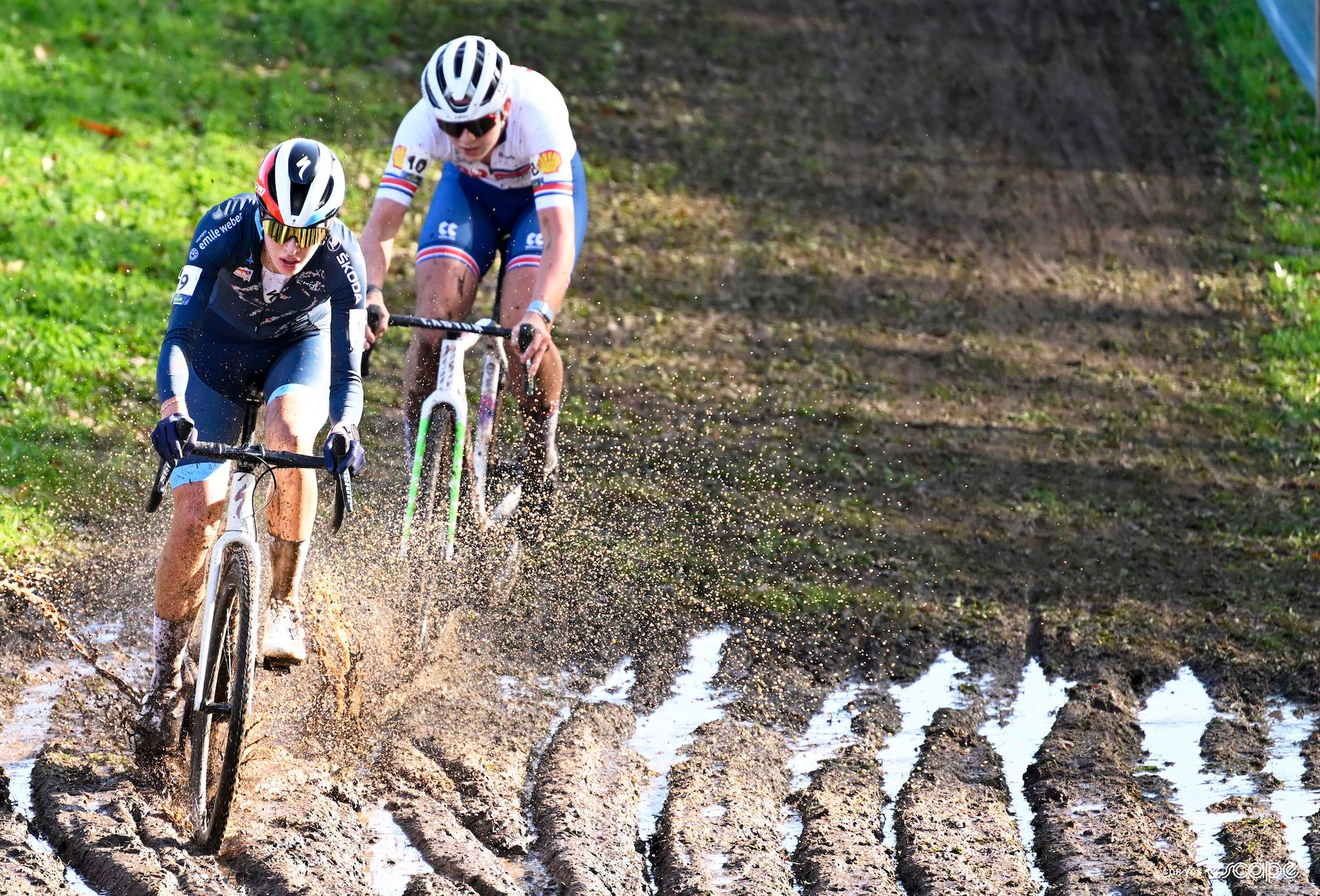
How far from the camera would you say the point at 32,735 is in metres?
5.70

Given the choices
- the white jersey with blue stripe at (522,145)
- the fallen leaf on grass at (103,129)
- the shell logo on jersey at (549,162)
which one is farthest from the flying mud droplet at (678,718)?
the fallen leaf on grass at (103,129)

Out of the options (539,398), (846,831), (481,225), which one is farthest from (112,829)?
(481,225)

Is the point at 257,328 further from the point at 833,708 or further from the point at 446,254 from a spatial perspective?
the point at 833,708

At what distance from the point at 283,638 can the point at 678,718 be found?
71.2 inches

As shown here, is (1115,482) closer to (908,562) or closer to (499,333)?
(908,562)

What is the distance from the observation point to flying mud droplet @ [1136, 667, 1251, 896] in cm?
552

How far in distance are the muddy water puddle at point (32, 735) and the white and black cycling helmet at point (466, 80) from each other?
112 inches

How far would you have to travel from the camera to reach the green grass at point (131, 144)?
Result: 28.3 feet

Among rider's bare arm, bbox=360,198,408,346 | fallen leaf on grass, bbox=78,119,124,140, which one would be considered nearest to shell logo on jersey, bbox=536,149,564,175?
rider's bare arm, bbox=360,198,408,346

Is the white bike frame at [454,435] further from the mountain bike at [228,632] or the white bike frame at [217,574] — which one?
the white bike frame at [217,574]

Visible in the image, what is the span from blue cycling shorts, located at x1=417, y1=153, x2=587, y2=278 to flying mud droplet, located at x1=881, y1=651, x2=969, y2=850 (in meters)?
2.54

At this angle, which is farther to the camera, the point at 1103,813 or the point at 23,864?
the point at 1103,813

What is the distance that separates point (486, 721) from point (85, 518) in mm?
2845

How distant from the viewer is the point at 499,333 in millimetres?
6461
